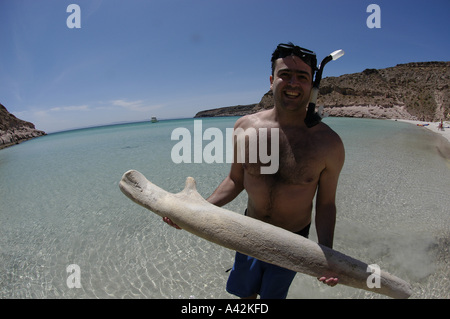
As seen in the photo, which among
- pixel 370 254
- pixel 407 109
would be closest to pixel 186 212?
pixel 370 254

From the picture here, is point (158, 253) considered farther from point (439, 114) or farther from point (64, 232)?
point (439, 114)

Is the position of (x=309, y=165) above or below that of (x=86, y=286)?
above

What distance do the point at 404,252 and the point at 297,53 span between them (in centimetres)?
388

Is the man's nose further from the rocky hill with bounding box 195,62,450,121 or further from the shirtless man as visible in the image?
the rocky hill with bounding box 195,62,450,121

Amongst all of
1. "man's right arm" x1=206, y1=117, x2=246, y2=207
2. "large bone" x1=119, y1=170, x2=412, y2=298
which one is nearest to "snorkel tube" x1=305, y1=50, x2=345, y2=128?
"man's right arm" x1=206, y1=117, x2=246, y2=207

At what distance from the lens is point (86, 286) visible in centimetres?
358

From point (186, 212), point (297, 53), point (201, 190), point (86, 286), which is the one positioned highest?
point (297, 53)

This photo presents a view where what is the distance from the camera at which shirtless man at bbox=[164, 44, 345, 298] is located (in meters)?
1.65

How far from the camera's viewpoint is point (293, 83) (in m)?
1.61

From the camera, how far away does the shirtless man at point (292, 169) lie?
5.41 feet

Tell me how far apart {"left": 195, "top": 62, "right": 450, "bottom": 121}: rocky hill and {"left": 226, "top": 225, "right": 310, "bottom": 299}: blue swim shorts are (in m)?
44.9

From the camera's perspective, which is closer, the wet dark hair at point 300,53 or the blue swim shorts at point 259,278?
the wet dark hair at point 300,53

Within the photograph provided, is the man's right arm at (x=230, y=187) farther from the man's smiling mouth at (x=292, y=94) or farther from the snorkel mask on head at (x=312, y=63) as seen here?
the snorkel mask on head at (x=312, y=63)

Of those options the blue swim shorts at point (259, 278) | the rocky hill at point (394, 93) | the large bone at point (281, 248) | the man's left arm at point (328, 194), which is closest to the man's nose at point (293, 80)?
the man's left arm at point (328, 194)
